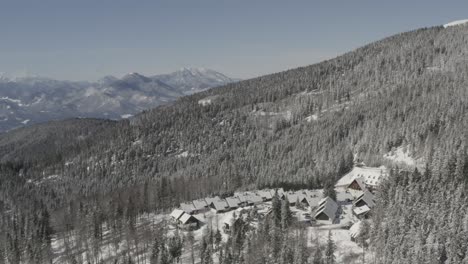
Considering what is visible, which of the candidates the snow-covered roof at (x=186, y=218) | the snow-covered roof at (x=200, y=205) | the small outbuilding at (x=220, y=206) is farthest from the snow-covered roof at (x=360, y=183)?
the snow-covered roof at (x=186, y=218)

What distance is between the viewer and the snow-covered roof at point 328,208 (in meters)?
100

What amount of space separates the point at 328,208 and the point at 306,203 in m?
16.7

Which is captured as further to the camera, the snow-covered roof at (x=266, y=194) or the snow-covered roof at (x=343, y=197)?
the snow-covered roof at (x=266, y=194)

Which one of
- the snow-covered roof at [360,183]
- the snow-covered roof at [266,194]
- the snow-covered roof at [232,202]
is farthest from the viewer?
the snow-covered roof at [360,183]

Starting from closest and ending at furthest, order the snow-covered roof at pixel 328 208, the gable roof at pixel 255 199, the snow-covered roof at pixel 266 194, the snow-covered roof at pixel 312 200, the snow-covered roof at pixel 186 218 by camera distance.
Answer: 1. the snow-covered roof at pixel 328 208
2. the snow-covered roof at pixel 186 218
3. the snow-covered roof at pixel 312 200
4. the gable roof at pixel 255 199
5. the snow-covered roof at pixel 266 194

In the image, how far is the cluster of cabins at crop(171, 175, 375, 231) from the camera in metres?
102

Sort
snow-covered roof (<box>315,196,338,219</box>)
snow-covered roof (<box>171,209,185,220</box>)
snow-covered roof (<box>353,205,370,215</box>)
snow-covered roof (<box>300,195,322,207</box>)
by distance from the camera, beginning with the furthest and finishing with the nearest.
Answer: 1. snow-covered roof (<box>171,209,185,220</box>)
2. snow-covered roof (<box>300,195,322,207</box>)
3. snow-covered roof (<box>315,196,338,219</box>)
4. snow-covered roof (<box>353,205,370,215</box>)

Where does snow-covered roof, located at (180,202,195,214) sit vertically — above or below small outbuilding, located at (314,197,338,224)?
below

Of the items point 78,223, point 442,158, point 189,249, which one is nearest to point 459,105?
point 442,158

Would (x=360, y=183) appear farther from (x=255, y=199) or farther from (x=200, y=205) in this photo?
(x=200, y=205)

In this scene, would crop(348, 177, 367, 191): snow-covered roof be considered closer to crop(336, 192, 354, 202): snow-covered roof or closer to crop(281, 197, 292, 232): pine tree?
crop(336, 192, 354, 202): snow-covered roof

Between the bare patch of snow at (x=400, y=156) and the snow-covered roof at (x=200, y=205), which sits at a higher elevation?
the bare patch of snow at (x=400, y=156)

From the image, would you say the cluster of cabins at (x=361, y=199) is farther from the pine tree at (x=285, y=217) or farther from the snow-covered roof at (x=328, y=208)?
the pine tree at (x=285, y=217)

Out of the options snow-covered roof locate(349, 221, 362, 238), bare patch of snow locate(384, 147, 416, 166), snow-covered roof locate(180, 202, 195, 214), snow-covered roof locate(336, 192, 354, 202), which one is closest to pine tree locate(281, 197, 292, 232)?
snow-covered roof locate(349, 221, 362, 238)
